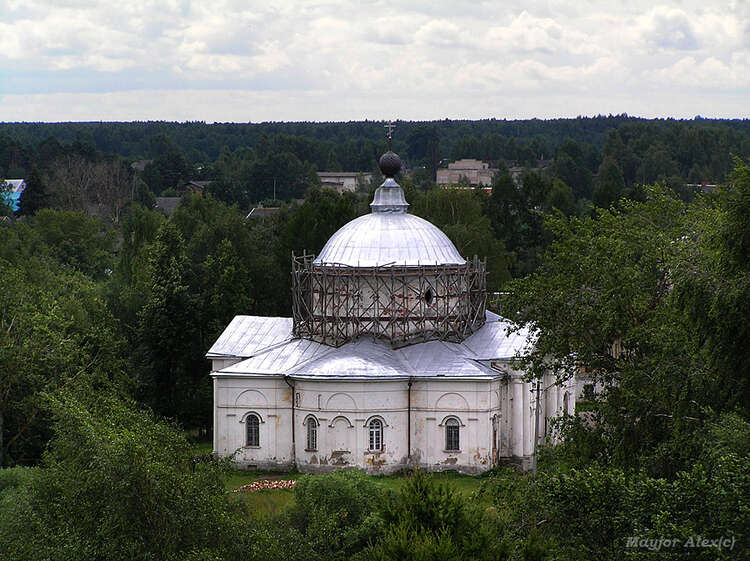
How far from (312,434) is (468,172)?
11229 centimetres

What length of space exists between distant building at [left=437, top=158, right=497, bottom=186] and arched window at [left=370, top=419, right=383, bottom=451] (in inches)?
4002

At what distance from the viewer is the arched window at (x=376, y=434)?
36781 millimetres

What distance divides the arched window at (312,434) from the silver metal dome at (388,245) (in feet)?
15.7

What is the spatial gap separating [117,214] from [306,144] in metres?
50.0

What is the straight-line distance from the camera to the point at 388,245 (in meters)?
39.5

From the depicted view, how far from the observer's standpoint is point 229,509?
23828 mm

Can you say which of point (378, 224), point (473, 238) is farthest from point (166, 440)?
point (473, 238)

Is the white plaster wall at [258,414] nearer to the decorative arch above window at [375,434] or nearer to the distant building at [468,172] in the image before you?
the decorative arch above window at [375,434]

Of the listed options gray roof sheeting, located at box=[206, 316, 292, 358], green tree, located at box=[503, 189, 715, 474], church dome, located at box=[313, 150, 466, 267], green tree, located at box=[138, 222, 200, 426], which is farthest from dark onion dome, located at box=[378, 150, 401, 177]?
green tree, located at box=[503, 189, 715, 474]

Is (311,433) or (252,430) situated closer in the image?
(311,433)

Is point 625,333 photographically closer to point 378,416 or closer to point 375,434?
point 378,416

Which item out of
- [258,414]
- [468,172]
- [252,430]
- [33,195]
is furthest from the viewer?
[468,172]

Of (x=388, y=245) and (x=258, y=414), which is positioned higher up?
(x=388, y=245)

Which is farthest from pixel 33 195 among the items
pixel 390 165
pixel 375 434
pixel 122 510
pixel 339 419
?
pixel 122 510
